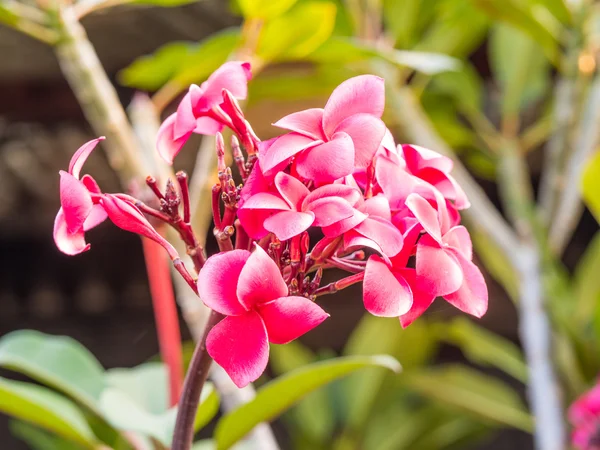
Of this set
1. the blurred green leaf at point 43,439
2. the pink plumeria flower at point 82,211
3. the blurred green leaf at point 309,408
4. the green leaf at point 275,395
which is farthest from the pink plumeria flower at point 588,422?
the blurred green leaf at point 43,439

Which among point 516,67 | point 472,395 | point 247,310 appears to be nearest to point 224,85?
point 247,310

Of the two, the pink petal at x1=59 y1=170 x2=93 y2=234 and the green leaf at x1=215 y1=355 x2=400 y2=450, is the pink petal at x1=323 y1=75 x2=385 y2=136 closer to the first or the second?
the pink petal at x1=59 y1=170 x2=93 y2=234

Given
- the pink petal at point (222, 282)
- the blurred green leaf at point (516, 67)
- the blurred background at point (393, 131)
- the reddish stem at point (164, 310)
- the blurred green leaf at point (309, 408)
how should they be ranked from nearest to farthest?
1. the pink petal at point (222, 282)
2. the reddish stem at point (164, 310)
3. the blurred background at point (393, 131)
4. the blurred green leaf at point (516, 67)
5. the blurred green leaf at point (309, 408)

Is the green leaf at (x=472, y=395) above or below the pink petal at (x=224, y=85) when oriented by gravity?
below

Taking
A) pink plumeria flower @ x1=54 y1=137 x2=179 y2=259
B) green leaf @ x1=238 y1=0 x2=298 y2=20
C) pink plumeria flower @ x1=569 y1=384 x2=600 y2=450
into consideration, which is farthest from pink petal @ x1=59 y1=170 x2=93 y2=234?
pink plumeria flower @ x1=569 y1=384 x2=600 y2=450

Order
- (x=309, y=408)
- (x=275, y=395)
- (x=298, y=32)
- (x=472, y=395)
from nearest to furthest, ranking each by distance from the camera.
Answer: (x=275, y=395), (x=298, y=32), (x=472, y=395), (x=309, y=408)

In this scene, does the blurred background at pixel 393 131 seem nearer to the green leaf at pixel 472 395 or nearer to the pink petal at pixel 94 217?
the green leaf at pixel 472 395

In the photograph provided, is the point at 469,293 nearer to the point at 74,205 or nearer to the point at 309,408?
the point at 74,205
